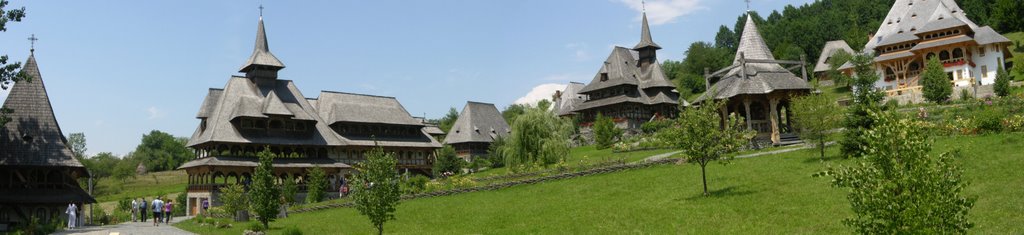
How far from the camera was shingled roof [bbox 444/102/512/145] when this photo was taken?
77500 mm

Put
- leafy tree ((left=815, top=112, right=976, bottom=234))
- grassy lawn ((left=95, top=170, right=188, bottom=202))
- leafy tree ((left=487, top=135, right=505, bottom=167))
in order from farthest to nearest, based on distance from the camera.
→ grassy lawn ((left=95, top=170, right=188, bottom=202)) < leafy tree ((left=487, top=135, right=505, bottom=167)) < leafy tree ((left=815, top=112, right=976, bottom=234))

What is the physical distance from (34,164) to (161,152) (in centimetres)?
10397

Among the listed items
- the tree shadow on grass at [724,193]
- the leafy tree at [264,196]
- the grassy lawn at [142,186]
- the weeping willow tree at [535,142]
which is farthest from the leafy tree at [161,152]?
the tree shadow on grass at [724,193]

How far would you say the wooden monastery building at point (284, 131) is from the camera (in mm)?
58125

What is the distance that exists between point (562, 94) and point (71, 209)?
71.9m

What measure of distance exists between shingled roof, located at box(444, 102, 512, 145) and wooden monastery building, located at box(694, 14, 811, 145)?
112 ft

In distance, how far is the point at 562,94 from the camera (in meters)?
103

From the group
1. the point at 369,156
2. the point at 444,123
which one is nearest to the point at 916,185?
the point at 369,156

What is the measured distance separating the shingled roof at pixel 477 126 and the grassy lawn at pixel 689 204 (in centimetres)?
4016

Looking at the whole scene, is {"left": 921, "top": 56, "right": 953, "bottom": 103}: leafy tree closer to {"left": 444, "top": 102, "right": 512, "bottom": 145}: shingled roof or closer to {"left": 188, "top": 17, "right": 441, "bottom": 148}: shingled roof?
{"left": 444, "top": 102, "right": 512, "bottom": 145}: shingled roof

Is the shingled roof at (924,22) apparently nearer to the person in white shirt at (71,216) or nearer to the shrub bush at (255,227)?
the shrub bush at (255,227)

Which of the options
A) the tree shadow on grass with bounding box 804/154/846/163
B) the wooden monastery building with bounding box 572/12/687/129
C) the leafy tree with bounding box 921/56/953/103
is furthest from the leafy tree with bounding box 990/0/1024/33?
the tree shadow on grass with bounding box 804/154/846/163

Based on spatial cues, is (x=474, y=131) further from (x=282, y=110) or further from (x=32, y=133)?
(x=32, y=133)

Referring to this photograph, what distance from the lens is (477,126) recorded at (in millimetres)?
78938
